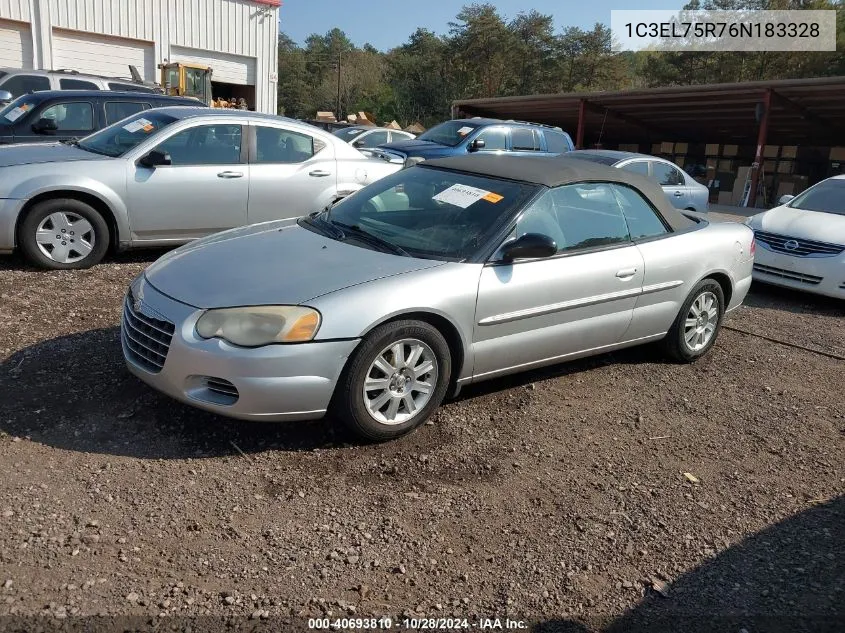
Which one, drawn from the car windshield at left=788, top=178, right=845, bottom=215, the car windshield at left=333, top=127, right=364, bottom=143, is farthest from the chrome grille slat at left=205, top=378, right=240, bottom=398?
the car windshield at left=333, top=127, right=364, bottom=143

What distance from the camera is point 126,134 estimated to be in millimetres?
7207

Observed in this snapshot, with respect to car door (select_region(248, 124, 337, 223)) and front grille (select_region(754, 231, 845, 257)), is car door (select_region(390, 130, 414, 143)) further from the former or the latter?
front grille (select_region(754, 231, 845, 257))

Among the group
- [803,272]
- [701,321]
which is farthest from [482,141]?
[701,321]

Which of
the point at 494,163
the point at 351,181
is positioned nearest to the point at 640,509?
the point at 494,163

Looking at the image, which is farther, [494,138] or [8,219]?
[494,138]

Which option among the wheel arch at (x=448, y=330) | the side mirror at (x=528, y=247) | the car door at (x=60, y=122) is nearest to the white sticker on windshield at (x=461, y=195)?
the side mirror at (x=528, y=247)

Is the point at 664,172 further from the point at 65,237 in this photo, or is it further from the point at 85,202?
the point at 65,237

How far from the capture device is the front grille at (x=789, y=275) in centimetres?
809

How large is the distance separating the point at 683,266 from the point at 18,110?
782 cm

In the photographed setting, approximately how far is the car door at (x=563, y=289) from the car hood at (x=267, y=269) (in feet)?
1.69

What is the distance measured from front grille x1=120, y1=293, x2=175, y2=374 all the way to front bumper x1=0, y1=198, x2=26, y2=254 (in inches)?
111

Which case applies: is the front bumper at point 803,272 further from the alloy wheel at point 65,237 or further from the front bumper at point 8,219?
the front bumper at point 8,219

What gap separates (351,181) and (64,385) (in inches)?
170

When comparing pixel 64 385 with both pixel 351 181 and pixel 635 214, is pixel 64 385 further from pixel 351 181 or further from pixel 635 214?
pixel 351 181
